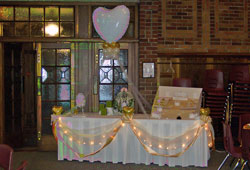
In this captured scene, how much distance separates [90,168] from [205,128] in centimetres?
183

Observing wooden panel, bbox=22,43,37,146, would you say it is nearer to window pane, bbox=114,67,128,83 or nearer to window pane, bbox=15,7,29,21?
window pane, bbox=15,7,29,21

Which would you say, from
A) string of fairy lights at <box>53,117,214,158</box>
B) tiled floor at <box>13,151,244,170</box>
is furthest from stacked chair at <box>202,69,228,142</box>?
string of fairy lights at <box>53,117,214,158</box>

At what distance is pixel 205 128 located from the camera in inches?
182

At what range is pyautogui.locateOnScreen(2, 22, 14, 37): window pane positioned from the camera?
→ 5.79m

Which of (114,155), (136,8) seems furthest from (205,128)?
(136,8)

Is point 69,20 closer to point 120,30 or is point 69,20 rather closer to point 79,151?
point 120,30

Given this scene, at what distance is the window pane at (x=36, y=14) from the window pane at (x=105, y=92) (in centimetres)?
175

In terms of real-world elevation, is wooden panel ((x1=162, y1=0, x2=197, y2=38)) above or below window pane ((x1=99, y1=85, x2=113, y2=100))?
above

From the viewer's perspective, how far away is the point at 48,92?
5.89 meters

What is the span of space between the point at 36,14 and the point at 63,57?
95 centimetres

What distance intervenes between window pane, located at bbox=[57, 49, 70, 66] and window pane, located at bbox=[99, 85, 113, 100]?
32.0 inches

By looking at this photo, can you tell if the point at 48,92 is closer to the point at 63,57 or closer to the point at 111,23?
the point at 63,57

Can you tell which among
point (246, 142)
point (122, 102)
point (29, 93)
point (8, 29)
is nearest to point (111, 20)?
point (122, 102)

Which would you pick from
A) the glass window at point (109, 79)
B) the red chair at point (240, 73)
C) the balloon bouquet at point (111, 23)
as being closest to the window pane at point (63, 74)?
the glass window at point (109, 79)
